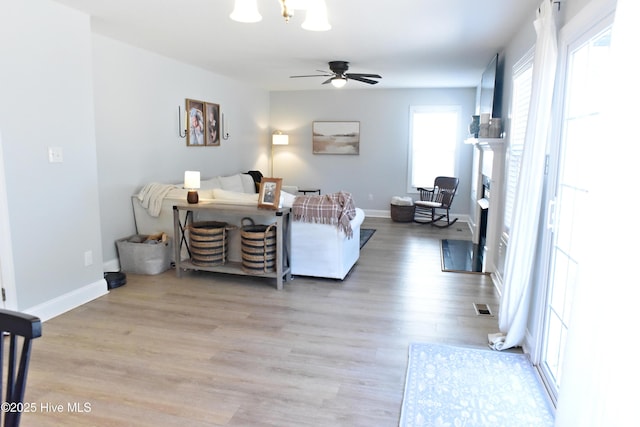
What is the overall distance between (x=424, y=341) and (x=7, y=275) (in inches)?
118

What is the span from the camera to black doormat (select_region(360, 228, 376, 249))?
629cm

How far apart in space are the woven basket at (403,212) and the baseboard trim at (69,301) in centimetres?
517

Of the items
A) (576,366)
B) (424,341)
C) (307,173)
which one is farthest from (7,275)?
(307,173)

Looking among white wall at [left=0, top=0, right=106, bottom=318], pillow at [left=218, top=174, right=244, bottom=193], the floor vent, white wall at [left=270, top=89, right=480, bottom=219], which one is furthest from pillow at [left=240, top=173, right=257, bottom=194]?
the floor vent

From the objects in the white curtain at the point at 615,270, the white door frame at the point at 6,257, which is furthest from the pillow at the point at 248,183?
the white curtain at the point at 615,270

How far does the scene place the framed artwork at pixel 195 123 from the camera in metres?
6.07

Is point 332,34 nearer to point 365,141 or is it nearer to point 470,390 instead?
point 470,390

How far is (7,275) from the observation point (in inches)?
125

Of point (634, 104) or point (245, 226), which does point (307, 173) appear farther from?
point (634, 104)

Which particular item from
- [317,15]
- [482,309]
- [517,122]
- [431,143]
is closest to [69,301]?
[317,15]

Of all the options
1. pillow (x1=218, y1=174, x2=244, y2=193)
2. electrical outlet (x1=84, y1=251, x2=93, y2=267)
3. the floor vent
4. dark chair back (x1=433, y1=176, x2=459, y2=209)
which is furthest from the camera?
dark chair back (x1=433, y1=176, x2=459, y2=209)

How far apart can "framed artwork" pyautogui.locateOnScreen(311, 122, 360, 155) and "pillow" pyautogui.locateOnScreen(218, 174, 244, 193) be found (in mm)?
2276

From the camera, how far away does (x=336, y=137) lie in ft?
28.5

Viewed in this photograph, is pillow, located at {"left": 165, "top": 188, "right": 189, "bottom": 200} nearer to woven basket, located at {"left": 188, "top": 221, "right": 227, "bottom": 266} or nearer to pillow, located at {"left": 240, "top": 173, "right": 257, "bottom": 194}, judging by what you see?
woven basket, located at {"left": 188, "top": 221, "right": 227, "bottom": 266}
